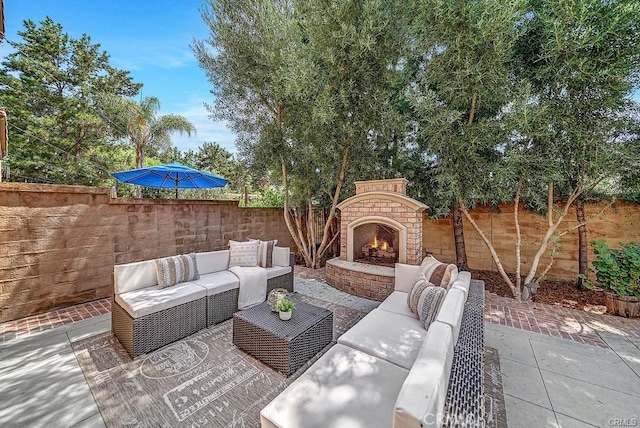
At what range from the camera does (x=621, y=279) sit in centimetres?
405

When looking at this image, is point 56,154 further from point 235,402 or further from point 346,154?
point 235,402

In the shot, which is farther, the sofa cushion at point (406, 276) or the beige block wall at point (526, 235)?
the beige block wall at point (526, 235)

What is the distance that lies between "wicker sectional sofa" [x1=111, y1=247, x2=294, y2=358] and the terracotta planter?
6173 mm

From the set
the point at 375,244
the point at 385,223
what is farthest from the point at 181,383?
the point at 375,244

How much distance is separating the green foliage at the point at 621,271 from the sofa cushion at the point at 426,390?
4369 mm

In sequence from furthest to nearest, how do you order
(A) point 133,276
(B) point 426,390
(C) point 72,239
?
(C) point 72,239 < (A) point 133,276 < (B) point 426,390

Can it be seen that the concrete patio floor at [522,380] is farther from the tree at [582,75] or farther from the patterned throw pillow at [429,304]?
the tree at [582,75]

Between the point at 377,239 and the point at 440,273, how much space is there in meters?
2.89

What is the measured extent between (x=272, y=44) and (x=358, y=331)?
19.1 feet

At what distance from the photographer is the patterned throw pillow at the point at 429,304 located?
2.71 meters

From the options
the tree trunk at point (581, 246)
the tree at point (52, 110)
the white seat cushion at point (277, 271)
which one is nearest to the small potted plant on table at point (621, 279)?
the tree trunk at point (581, 246)

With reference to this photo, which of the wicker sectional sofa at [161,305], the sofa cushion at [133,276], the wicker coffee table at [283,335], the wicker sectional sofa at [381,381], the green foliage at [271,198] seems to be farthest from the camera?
the green foliage at [271,198]

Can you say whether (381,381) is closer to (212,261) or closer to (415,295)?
(415,295)

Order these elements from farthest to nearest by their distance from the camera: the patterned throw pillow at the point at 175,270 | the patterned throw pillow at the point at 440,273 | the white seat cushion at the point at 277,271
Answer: the white seat cushion at the point at 277,271 → the patterned throw pillow at the point at 175,270 → the patterned throw pillow at the point at 440,273
